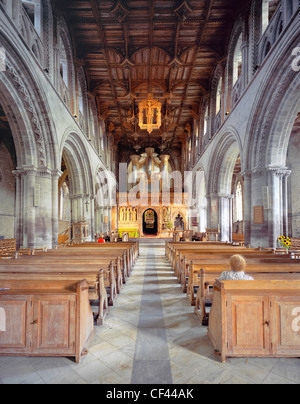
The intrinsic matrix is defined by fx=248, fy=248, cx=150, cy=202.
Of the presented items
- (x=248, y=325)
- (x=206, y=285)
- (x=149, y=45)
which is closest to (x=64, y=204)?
(x=149, y=45)

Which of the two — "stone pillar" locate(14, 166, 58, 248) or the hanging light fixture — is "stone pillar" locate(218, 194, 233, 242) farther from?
"stone pillar" locate(14, 166, 58, 248)

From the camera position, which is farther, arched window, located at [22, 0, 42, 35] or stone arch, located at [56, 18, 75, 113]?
stone arch, located at [56, 18, 75, 113]

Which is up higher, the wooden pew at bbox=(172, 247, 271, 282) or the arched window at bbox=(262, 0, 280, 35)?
the arched window at bbox=(262, 0, 280, 35)

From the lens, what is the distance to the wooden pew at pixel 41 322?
2.75 meters

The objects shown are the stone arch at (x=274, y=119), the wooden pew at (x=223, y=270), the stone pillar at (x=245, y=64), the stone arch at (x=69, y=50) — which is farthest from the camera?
the stone arch at (x=69, y=50)

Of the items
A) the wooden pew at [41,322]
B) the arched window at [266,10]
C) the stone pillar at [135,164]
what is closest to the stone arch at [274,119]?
the arched window at [266,10]

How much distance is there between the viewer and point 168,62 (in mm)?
13555

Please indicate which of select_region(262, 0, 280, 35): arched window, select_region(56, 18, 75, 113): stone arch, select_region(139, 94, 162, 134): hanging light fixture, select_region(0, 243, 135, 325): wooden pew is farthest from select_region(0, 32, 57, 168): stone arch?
select_region(262, 0, 280, 35): arched window

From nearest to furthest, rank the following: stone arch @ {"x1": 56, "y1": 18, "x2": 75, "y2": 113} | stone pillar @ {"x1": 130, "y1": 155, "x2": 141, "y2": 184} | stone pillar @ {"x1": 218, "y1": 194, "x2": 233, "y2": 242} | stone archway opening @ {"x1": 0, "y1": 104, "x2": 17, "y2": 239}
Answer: stone arch @ {"x1": 56, "y1": 18, "x2": 75, "y2": 113}, stone archway opening @ {"x1": 0, "y1": 104, "x2": 17, "y2": 239}, stone pillar @ {"x1": 218, "y1": 194, "x2": 233, "y2": 242}, stone pillar @ {"x1": 130, "y1": 155, "x2": 141, "y2": 184}

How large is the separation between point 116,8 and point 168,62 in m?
4.24

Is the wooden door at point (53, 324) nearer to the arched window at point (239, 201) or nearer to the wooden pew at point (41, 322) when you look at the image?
the wooden pew at point (41, 322)

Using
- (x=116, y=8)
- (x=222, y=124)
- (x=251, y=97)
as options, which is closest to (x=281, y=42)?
(x=251, y=97)

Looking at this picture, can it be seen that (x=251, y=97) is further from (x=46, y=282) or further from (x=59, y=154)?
(x=46, y=282)

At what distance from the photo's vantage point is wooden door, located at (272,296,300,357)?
273 cm
